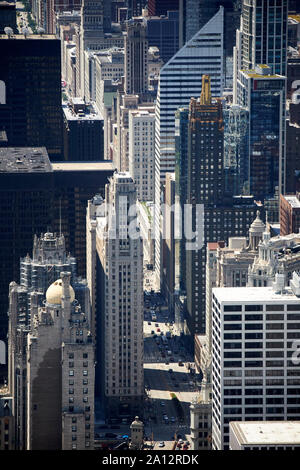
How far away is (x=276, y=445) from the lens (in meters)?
194

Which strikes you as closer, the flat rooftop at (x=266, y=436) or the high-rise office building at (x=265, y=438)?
the high-rise office building at (x=265, y=438)

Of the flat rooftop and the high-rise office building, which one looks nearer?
the high-rise office building

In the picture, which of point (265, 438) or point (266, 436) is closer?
point (265, 438)
